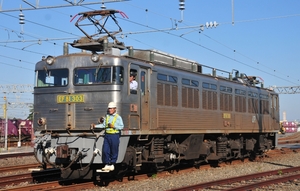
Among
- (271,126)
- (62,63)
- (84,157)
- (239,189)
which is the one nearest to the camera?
(239,189)

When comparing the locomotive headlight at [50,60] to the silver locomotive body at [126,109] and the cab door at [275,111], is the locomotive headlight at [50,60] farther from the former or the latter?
the cab door at [275,111]

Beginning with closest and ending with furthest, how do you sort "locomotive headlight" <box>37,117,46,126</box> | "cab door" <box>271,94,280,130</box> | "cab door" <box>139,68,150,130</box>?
1. "locomotive headlight" <box>37,117,46,126</box>
2. "cab door" <box>139,68,150,130</box>
3. "cab door" <box>271,94,280,130</box>

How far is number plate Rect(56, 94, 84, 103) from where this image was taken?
13.4 m

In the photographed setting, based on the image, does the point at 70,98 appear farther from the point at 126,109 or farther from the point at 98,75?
the point at 126,109

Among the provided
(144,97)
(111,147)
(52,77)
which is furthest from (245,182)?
(52,77)

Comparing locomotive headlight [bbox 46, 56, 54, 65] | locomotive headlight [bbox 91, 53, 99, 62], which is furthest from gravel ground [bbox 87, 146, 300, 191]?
locomotive headlight [bbox 46, 56, 54, 65]

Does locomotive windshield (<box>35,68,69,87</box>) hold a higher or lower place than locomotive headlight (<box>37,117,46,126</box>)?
higher

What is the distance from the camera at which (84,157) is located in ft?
41.9

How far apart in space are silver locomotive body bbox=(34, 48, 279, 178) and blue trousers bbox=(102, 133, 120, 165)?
0.27 meters

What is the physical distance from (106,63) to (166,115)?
315 cm

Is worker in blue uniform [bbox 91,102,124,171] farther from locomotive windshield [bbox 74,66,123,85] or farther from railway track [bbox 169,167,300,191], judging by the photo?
railway track [bbox 169,167,300,191]

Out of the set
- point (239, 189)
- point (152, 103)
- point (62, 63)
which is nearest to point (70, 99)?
point (62, 63)

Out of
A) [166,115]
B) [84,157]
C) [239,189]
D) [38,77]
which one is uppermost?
[38,77]

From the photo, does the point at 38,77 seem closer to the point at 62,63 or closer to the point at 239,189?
the point at 62,63
